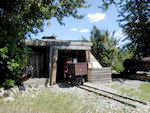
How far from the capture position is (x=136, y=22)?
47.4ft

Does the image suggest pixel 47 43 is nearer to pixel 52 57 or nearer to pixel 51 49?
pixel 51 49

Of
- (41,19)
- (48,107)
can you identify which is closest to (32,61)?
(41,19)

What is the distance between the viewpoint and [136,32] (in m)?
14.3

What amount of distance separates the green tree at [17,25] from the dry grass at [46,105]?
1.68m

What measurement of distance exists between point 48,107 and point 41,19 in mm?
5389

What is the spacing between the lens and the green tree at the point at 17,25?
293 inches

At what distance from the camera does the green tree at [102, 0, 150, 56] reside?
13648 mm

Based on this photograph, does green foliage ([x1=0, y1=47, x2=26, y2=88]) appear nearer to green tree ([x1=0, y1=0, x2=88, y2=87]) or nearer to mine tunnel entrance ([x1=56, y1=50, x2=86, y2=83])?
green tree ([x1=0, y1=0, x2=88, y2=87])

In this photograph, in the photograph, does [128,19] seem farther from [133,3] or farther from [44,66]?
[44,66]

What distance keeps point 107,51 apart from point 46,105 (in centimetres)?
1165

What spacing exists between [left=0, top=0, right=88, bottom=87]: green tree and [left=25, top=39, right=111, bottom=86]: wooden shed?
1.02 metres

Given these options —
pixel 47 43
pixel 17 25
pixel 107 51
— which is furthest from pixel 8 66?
pixel 107 51

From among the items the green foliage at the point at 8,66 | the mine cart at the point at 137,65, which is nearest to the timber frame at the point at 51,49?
the green foliage at the point at 8,66

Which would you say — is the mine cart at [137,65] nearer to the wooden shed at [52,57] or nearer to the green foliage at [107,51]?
the green foliage at [107,51]
